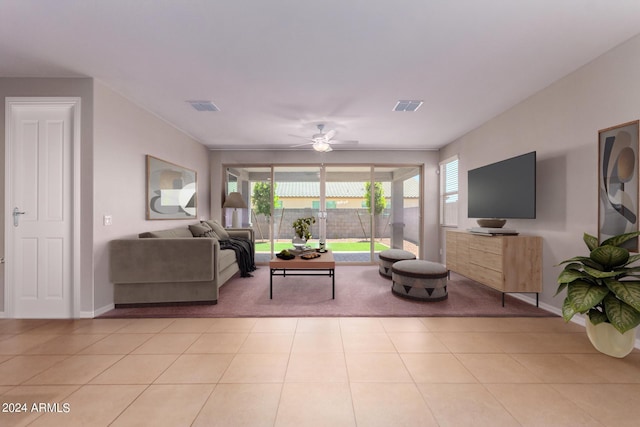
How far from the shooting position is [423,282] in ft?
11.4

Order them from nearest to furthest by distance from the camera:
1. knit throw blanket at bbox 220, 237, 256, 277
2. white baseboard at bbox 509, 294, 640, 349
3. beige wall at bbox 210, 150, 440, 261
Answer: white baseboard at bbox 509, 294, 640, 349
knit throw blanket at bbox 220, 237, 256, 277
beige wall at bbox 210, 150, 440, 261

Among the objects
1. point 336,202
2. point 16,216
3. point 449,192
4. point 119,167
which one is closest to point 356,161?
point 336,202

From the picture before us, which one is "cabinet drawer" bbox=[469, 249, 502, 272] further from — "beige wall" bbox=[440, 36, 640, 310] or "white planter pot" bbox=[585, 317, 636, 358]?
"white planter pot" bbox=[585, 317, 636, 358]

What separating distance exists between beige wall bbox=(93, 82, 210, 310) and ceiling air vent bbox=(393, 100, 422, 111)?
3.58 m

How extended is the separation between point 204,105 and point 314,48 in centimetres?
202

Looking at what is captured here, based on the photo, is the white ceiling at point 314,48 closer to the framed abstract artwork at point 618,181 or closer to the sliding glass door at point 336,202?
the framed abstract artwork at point 618,181

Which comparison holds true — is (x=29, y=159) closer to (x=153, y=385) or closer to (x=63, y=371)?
(x=63, y=371)

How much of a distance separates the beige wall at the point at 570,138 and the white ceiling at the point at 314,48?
17 cm

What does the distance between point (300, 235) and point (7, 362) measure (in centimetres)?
322

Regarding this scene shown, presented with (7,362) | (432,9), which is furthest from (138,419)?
(432,9)

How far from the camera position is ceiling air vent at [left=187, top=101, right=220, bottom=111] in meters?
3.63

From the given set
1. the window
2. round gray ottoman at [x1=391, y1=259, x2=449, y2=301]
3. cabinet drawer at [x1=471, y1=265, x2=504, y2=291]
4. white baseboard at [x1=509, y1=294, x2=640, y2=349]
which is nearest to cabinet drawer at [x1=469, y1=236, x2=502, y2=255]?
cabinet drawer at [x1=471, y1=265, x2=504, y2=291]

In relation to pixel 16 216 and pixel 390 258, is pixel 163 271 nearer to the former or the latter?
pixel 16 216

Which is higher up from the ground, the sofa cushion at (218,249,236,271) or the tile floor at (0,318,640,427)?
the sofa cushion at (218,249,236,271)
